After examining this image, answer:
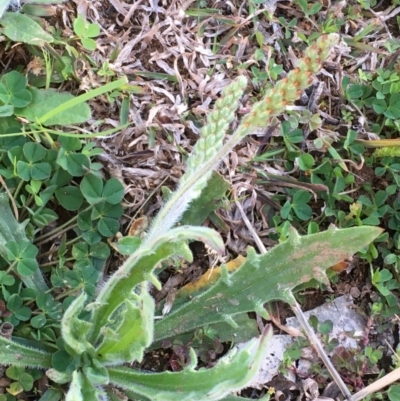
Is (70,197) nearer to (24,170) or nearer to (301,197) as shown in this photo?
(24,170)

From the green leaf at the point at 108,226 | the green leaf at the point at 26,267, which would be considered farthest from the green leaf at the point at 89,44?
the green leaf at the point at 26,267

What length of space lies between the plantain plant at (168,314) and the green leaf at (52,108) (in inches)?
18.7

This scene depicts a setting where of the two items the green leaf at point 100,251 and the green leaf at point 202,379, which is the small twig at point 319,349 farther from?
the green leaf at point 100,251

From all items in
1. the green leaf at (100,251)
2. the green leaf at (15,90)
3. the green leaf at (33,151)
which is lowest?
the green leaf at (100,251)

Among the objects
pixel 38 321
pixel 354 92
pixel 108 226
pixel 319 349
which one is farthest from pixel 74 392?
pixel 354 92

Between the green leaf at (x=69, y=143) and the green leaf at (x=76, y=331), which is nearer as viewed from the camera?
the green leaf at (x=76, y=331)

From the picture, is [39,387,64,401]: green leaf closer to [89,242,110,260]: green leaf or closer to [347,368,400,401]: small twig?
[89,242,110,260]: green leaf

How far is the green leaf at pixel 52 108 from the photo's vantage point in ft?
6.52

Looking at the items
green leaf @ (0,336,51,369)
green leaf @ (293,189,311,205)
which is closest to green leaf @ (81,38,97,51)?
green leaf @ (293,189,311,205)

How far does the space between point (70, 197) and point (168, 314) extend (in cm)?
53

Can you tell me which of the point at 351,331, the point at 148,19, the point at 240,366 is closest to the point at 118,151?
the point at 148,19

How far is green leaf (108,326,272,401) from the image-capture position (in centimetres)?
138

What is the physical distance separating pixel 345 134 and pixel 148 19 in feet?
3.11

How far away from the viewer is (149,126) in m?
2.12
